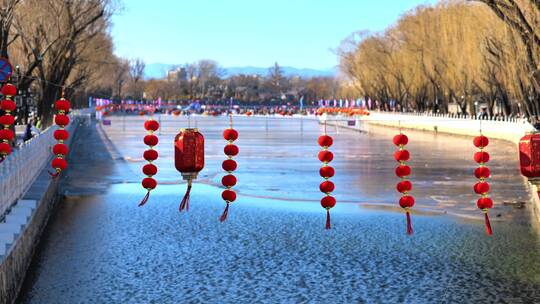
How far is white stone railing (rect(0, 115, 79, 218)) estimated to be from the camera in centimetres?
1349

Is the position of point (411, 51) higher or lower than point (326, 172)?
higher

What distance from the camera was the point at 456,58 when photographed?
206 ft

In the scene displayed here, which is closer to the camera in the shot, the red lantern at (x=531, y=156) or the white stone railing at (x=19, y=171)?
the red lantern at (x=531, y=156)

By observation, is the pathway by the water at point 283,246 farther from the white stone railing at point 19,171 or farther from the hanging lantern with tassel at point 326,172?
the hanging lantern with tassel at point 326,172

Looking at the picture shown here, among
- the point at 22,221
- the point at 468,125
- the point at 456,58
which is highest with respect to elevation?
the point at 456,58

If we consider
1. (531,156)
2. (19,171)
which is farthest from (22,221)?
(531,156)

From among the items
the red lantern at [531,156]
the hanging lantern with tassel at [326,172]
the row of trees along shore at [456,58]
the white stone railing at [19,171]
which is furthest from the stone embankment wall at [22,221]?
the row of trees along shore at [456,58]

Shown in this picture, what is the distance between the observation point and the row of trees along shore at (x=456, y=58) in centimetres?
4366

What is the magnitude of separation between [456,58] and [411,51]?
15755 mm

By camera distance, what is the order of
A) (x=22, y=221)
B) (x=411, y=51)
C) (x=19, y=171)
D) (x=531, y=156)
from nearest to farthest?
(x=531, y=156), (x=22, y=221), (x=19, y=171), (x=411, y=51)

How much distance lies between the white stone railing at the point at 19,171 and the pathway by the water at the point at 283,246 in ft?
3.34

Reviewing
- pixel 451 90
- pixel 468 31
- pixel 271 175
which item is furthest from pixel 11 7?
pixel 451 90

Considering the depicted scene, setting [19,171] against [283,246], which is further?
[19,171]

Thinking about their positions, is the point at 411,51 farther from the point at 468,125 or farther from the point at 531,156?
the point at 531,156
